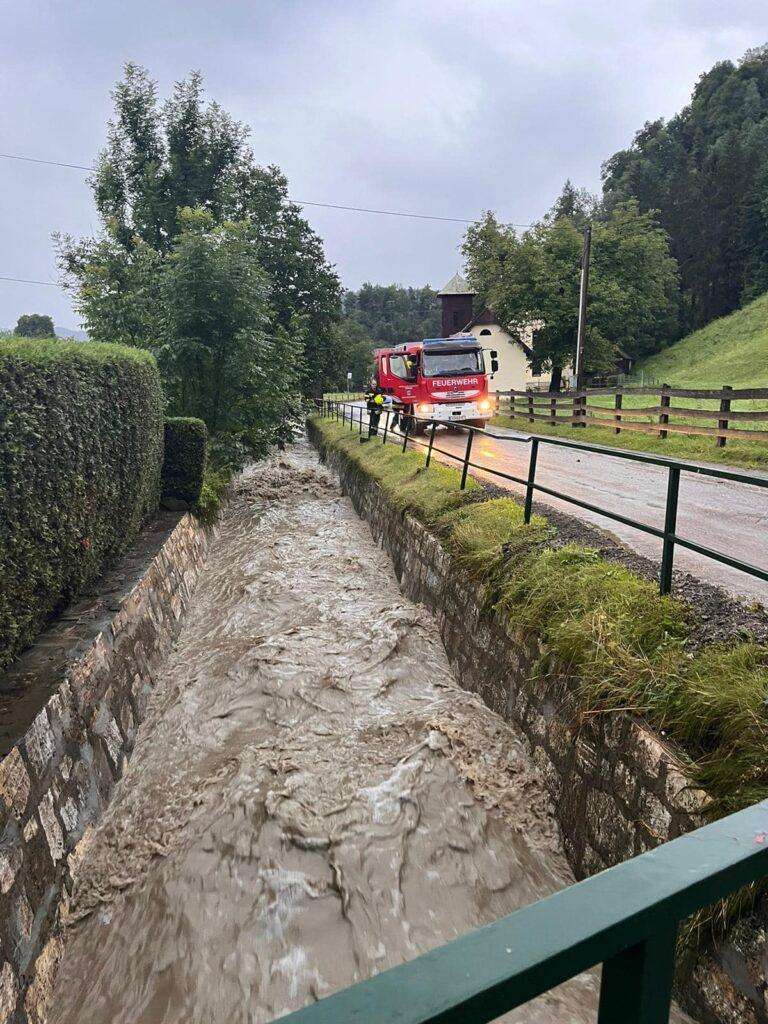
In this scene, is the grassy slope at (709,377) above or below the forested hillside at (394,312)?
below

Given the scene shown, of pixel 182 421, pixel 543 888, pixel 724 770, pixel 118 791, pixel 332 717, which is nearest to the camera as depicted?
pixel 724 770

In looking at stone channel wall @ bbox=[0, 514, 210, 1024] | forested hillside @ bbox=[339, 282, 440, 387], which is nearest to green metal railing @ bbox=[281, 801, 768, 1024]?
stone channel wall @ bbox=[0, 514, 210, 1024]

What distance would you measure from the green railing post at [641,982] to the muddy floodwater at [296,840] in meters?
2.64

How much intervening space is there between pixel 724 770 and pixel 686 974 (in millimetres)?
771

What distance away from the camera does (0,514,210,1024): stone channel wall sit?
112 inches

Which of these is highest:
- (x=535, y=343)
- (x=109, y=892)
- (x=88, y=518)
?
(x=535, y=343)

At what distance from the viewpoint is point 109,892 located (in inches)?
140

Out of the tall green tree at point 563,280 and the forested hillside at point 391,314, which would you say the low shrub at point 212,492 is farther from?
the forested hillside at point 391,314

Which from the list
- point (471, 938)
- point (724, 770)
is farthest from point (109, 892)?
point (471, 938)

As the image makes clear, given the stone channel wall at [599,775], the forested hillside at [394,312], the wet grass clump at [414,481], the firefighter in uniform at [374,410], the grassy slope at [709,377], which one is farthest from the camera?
the forested hillside at [394,312]

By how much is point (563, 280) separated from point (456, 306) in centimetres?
2835

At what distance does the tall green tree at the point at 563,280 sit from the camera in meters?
30.3

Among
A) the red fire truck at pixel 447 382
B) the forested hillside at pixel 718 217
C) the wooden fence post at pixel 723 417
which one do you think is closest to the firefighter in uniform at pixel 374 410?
the red fire truck at pixel 447 382

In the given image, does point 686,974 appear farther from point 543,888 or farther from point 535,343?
point 535,343
